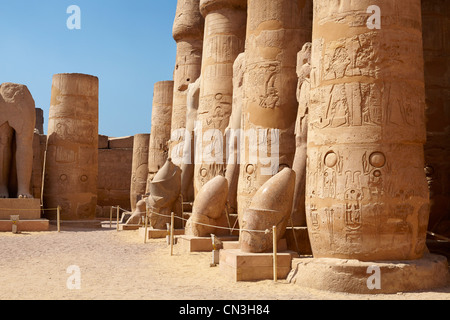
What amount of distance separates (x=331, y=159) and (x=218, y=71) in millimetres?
7543

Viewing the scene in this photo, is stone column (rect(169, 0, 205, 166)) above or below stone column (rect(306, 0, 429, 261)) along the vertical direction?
above

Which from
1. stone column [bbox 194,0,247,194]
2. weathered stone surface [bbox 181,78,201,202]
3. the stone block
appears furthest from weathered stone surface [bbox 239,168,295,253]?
weathered stone surface [bbox 181,78,201,202]

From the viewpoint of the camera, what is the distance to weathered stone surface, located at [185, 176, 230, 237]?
1017 centimetres

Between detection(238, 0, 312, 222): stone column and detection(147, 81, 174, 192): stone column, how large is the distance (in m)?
10.5

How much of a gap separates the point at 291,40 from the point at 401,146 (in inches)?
178

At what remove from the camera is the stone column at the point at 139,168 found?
21.9 metres

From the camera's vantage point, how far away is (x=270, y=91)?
1039 centimetres

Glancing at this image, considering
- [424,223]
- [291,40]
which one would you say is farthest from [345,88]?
[291,40]

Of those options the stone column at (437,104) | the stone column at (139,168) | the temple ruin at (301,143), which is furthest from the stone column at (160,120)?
the stone column at (437,104)

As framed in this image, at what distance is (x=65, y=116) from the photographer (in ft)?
56.3

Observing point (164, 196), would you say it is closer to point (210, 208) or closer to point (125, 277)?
point (210, 208)

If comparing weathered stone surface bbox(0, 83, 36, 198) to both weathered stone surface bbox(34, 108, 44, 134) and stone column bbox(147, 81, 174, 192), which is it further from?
Result: weathered stone surface bbox(34, 108, 44, 134)

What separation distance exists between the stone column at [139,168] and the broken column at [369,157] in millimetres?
15373
